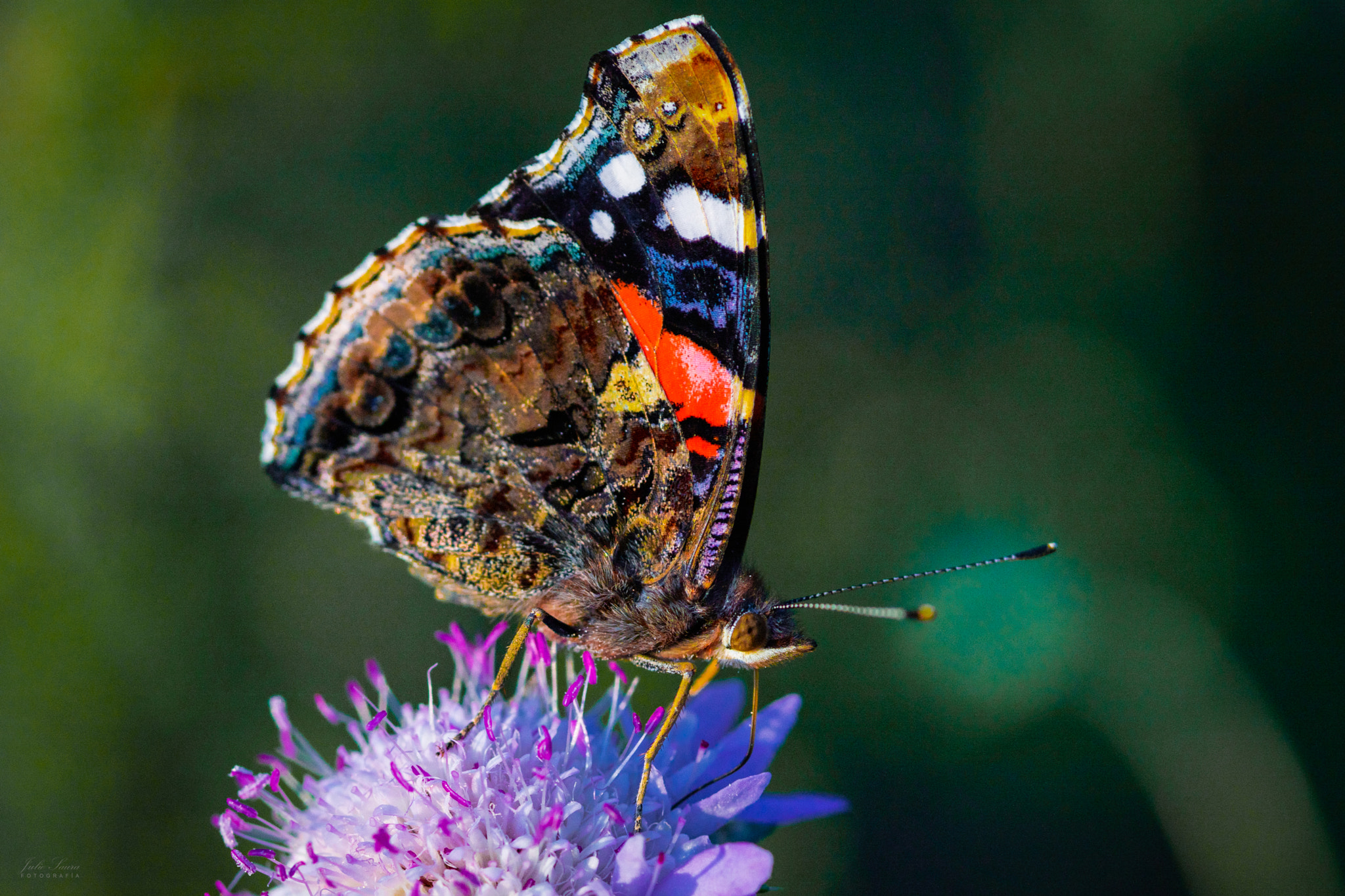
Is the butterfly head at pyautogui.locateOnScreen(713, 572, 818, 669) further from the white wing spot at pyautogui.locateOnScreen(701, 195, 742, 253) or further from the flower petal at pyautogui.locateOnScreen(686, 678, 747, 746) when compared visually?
the white wing spot at pyautogui.locateOnScreen(701, 195, 742, 253)

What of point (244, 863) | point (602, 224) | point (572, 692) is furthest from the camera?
point (602, 224)

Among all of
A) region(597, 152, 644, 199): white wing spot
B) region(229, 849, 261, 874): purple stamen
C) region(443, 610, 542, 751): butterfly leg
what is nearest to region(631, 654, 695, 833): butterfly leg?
region(443, 610, 542, 751): butterfly leg

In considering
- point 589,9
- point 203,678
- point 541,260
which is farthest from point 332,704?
point 589,9

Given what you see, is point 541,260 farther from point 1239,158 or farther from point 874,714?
point 1239,158

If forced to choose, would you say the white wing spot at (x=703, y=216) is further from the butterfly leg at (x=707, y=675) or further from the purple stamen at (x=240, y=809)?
the purple stamen at (x=240, y=809)

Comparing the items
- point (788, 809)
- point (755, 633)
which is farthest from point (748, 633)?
point (788, 809)

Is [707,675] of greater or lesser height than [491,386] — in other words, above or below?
below

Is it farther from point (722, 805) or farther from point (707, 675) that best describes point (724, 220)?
point (722, 805)

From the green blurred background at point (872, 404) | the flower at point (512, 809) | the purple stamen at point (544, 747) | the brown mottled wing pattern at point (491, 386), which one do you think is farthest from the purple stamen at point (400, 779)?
the green blurred background at point (872, 404)
